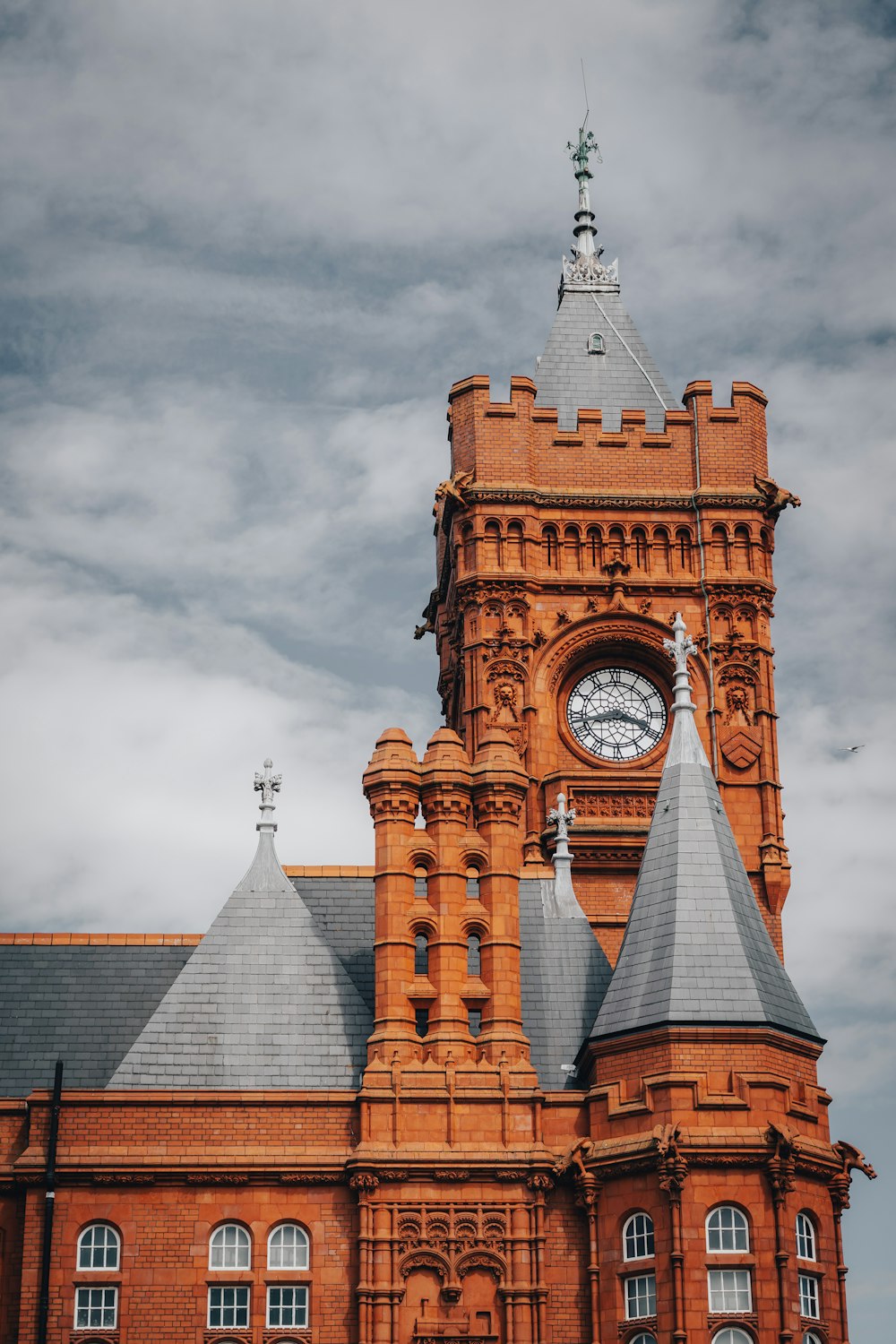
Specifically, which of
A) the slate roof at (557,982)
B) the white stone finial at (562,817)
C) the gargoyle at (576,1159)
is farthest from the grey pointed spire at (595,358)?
the gargoyle at (576,1159)

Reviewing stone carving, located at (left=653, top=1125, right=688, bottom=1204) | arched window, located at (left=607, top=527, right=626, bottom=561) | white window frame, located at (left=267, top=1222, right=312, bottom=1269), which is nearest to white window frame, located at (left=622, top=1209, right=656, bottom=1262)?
stone carving, located at (left=653, top=1125, right=688, bottom=1204)

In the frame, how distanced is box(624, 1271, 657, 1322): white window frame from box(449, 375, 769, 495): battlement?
26.1m

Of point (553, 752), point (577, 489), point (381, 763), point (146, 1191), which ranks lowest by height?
point (146, 1191)

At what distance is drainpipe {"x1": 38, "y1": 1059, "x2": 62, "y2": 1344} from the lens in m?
48.1

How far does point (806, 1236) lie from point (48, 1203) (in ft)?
44.9

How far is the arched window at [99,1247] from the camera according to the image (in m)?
48.9

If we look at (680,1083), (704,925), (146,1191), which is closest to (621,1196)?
(680,1083)

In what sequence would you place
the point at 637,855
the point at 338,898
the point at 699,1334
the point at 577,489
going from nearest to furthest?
the point at 699,1334 → the point at 338,898 → the point at 637,855 → the point at 577,489

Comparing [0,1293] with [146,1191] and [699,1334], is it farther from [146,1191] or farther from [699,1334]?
[699,1334]

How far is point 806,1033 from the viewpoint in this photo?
50.2m

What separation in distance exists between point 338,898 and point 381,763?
4.08 meters

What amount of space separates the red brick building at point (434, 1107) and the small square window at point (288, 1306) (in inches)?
1.4

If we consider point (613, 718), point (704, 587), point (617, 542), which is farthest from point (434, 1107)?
point (617, 542)

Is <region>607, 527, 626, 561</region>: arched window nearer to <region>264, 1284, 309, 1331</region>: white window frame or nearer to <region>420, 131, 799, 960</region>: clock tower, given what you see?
<region>420, 131, 799, 960</region>: clock tower
